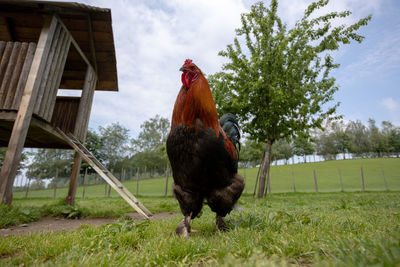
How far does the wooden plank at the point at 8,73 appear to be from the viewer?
193 inches

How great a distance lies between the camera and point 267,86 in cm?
964

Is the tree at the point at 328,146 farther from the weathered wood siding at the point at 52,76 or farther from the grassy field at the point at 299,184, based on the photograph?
the weathered wood siding at the point at 52,76

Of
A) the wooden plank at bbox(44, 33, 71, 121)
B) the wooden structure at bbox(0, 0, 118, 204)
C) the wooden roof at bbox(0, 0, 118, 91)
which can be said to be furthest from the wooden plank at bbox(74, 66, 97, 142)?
the wooden plank at bbox(44, 33, 71, 121)

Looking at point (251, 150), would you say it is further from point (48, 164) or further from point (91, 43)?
point (48, 164)

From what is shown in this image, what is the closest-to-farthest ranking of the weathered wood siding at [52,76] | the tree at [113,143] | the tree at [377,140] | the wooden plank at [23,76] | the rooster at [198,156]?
the rooster at [198,156]
the wooden plank at [23,76]
the weathered wood siding at [52,76]
the tree at [113,143]
the tree at [377,140]

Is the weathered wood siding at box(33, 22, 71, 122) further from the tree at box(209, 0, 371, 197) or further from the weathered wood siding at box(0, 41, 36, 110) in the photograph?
the tree at box(209, 0, 371, 197)

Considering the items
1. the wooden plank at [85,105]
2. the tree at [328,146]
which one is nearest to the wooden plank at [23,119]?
the wooden plank at [85,105]

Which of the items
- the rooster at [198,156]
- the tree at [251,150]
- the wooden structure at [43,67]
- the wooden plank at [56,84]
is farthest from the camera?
the tree at [251,150]

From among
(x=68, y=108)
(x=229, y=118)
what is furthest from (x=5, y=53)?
(x=229, y=118)

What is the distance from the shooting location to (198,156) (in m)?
2.55

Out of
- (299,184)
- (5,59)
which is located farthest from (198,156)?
(299,184)

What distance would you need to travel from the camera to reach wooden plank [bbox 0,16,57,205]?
14.1ft

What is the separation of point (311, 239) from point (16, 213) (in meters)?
5.86

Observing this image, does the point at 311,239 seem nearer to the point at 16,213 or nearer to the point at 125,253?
the point at 125,253
